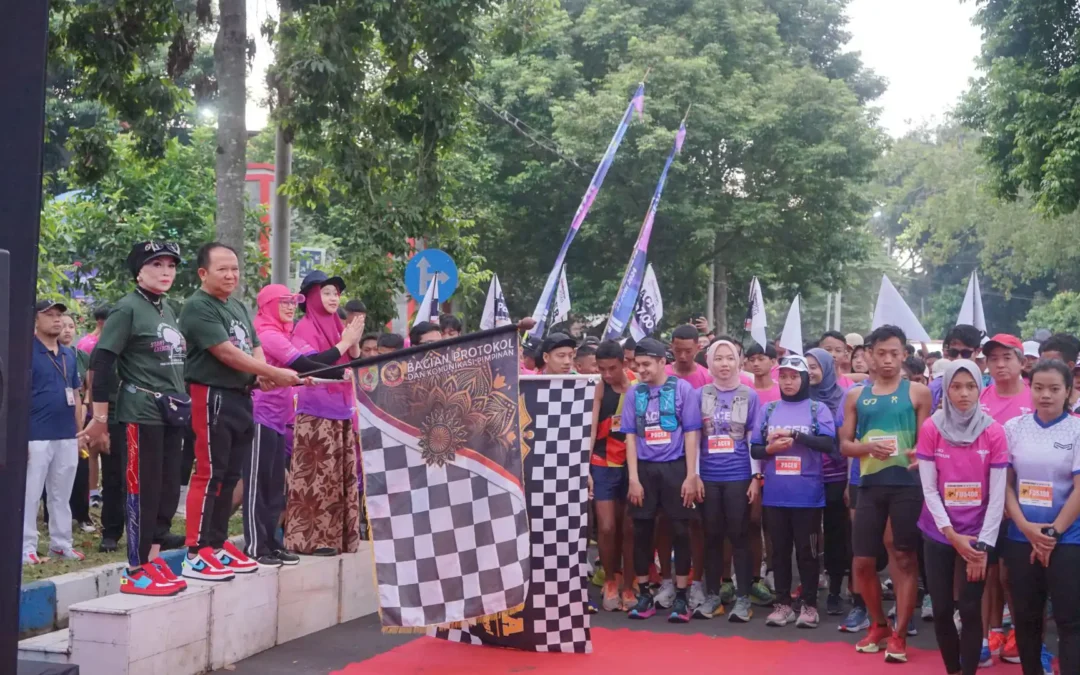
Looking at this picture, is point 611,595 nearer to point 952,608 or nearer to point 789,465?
point 789,465

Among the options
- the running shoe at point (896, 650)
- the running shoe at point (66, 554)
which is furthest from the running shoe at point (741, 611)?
the running shoe at point (66, 554)

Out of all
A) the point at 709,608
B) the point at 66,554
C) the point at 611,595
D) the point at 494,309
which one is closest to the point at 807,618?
the point at 709,608

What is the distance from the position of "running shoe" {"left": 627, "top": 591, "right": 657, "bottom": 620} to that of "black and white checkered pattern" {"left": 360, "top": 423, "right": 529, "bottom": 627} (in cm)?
199

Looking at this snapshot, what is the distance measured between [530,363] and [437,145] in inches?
153

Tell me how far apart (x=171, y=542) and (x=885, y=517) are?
14.0 ft

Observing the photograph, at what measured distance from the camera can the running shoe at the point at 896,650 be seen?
21.5 ft

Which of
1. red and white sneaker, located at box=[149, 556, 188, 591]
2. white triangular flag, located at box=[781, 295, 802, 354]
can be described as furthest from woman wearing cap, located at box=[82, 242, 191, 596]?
white triangular flag, located at box=[781, 295, 802, 354]

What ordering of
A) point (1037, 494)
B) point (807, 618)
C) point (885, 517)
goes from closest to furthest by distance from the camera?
point (1037, 494) → point (885, 517) → point (807, 618)

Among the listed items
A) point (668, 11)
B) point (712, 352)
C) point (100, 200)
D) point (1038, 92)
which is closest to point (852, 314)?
point (668, 11)

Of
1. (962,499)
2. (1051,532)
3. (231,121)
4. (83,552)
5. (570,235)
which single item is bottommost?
(83,552)

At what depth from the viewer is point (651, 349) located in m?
7.88

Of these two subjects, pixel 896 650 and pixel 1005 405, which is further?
pixel 1005 405

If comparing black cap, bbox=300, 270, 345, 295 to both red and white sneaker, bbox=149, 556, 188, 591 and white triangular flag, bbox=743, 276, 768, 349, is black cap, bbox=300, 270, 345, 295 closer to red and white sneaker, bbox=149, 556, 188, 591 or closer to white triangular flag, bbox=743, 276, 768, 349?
red and white sneaker, bbox=149, 556, 188, 591

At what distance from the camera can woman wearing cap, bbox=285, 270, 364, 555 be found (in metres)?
7.27
